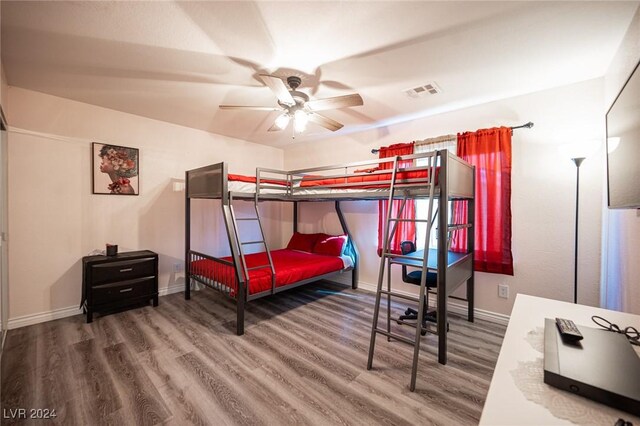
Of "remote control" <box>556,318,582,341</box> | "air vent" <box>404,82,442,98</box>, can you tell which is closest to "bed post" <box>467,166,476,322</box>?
"air vent" <box>404,82,442,98</box>

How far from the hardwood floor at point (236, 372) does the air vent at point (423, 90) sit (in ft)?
8.02

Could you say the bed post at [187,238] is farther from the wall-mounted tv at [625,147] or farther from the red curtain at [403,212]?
the wall-mounted tv at [625,147]

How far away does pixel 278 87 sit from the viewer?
1.96 m

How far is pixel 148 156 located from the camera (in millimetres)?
3402

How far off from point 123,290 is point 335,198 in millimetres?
2628

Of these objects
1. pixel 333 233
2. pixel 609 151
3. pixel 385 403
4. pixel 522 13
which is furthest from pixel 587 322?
pixel 333 233

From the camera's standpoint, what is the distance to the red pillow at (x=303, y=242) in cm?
413

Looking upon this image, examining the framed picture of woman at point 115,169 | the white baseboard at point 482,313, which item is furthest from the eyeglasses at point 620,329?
the framed picture of woman at point 115,169

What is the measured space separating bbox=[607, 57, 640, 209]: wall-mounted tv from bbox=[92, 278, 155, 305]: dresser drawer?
13.3ft

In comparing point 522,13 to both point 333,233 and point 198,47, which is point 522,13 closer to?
point 198,47

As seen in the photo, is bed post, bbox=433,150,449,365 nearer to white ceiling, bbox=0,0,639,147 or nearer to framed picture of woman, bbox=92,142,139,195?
white ceiling, bbox=0,0,639,147

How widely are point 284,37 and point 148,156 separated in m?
2.64

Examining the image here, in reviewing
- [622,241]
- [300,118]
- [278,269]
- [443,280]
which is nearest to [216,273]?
[278,269]

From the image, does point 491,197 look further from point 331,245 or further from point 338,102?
point 331,245
